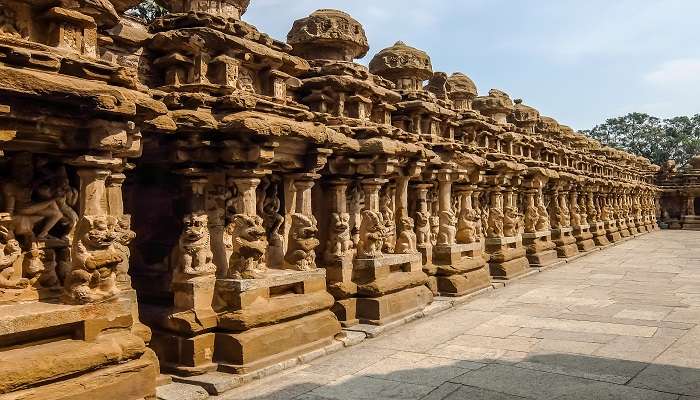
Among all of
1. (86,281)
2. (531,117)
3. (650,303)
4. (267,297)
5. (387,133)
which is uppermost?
(531,117)

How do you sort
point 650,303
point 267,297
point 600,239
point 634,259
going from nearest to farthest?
point 267,297 < point 650,303 < point 634,259 < point 600,239

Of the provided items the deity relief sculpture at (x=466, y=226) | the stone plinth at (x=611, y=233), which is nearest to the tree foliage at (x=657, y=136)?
the stone plinth at (x=611, y=233)

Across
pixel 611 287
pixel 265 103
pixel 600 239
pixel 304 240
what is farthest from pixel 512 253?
pixel 600 239

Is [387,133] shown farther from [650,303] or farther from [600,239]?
[600,239]

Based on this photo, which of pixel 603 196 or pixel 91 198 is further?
pixel 603 196

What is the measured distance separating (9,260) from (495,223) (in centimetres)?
1140

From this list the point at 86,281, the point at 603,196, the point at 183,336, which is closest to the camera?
the point at 86,281

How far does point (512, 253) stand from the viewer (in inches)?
550

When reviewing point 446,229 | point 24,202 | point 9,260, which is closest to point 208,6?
point 24,202

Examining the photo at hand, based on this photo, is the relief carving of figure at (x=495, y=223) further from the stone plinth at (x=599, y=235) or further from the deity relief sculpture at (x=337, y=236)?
the stone plinth at (x=599, y=235)

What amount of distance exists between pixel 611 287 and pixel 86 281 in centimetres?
1115

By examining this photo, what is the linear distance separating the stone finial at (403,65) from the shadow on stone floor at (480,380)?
6057 millimetres

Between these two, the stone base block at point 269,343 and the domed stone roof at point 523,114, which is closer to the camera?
the stone base block at point 269,343

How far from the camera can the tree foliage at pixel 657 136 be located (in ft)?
242
